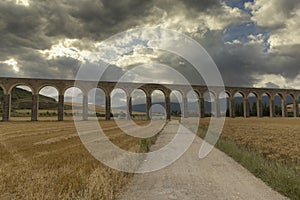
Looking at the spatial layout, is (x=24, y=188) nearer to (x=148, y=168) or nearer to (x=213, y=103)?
(x=148, y=168)

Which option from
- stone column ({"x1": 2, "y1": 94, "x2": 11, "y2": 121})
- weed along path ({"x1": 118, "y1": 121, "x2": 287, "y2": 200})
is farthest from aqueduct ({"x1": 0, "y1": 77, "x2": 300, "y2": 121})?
weed along path ({"x1": 118, "y1": 121, "x2": 287, "y2": 200})

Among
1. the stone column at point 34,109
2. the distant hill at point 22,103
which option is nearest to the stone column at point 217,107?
the stone column at point 34,109

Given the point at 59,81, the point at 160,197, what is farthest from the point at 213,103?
the point at 160,197

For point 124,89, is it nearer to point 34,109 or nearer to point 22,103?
point 34,109

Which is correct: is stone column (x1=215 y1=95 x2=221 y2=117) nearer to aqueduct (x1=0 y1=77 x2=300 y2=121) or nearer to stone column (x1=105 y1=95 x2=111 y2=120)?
aqueduct (x1=0 y1=77 x2=300 y2=121)

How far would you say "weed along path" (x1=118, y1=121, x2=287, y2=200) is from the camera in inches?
221

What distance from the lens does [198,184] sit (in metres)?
6.58

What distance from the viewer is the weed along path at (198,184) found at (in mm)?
5613

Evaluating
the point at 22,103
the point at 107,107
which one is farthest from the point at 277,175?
the point at 22,103

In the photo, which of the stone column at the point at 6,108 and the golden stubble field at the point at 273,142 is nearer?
the golden stubble field at the point at 273,142

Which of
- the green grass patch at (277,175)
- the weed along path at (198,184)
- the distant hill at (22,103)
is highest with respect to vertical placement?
the distant hill at (22,103)

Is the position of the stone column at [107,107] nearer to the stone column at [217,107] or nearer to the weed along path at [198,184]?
the stone column at [217,107]

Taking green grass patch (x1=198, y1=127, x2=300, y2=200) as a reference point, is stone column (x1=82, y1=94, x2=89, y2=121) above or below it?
above

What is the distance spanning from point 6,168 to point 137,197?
182 inches
